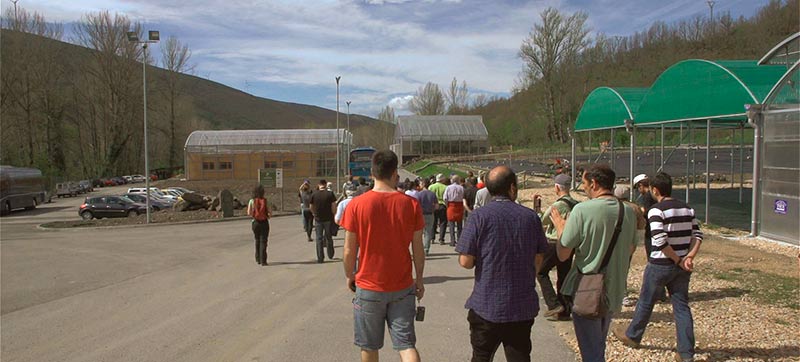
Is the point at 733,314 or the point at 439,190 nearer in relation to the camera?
the point at 733,314

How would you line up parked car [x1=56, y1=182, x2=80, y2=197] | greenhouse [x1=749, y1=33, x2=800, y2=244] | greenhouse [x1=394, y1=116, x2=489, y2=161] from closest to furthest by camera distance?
1. greenhouse [x1=749, y1=33, x2=800, y2=244]
2. parked car [x1=56, y1=182, x2=80, y2=197]
3. greenhouse [x1=394, y1=116, x2=489, y2=161]

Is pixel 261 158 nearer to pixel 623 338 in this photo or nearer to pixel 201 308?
pixel 201 308

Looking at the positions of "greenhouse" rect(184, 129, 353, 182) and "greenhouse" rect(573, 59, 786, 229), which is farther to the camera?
"greenhouse" rect(184, 129, 353, 182)

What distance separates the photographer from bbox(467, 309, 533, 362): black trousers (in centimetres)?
358

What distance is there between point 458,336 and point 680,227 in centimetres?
256

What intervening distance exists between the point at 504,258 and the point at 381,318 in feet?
3.40

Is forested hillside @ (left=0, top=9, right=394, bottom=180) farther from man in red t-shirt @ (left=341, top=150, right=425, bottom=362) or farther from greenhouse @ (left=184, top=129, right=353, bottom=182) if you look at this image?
man in red t-shirt @ (left=341, top=150, right=425, bottom=362)

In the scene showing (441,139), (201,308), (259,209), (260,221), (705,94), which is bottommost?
(201,308)

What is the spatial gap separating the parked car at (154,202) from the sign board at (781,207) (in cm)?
2973

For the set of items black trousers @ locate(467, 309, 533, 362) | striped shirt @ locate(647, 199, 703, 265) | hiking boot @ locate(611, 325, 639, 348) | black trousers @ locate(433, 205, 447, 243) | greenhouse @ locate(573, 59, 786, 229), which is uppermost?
greenhouse @ locate(573, 59, 786, 229)

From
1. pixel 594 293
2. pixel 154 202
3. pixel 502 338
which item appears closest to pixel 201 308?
pixel 502 338

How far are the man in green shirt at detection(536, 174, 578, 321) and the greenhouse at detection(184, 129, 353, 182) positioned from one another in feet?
153

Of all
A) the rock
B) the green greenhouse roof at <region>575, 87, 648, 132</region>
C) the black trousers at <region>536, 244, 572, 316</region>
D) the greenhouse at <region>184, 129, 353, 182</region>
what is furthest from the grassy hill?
the black trousers at <region>536, 244, 572, 316</region>

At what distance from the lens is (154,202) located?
3266 cm
